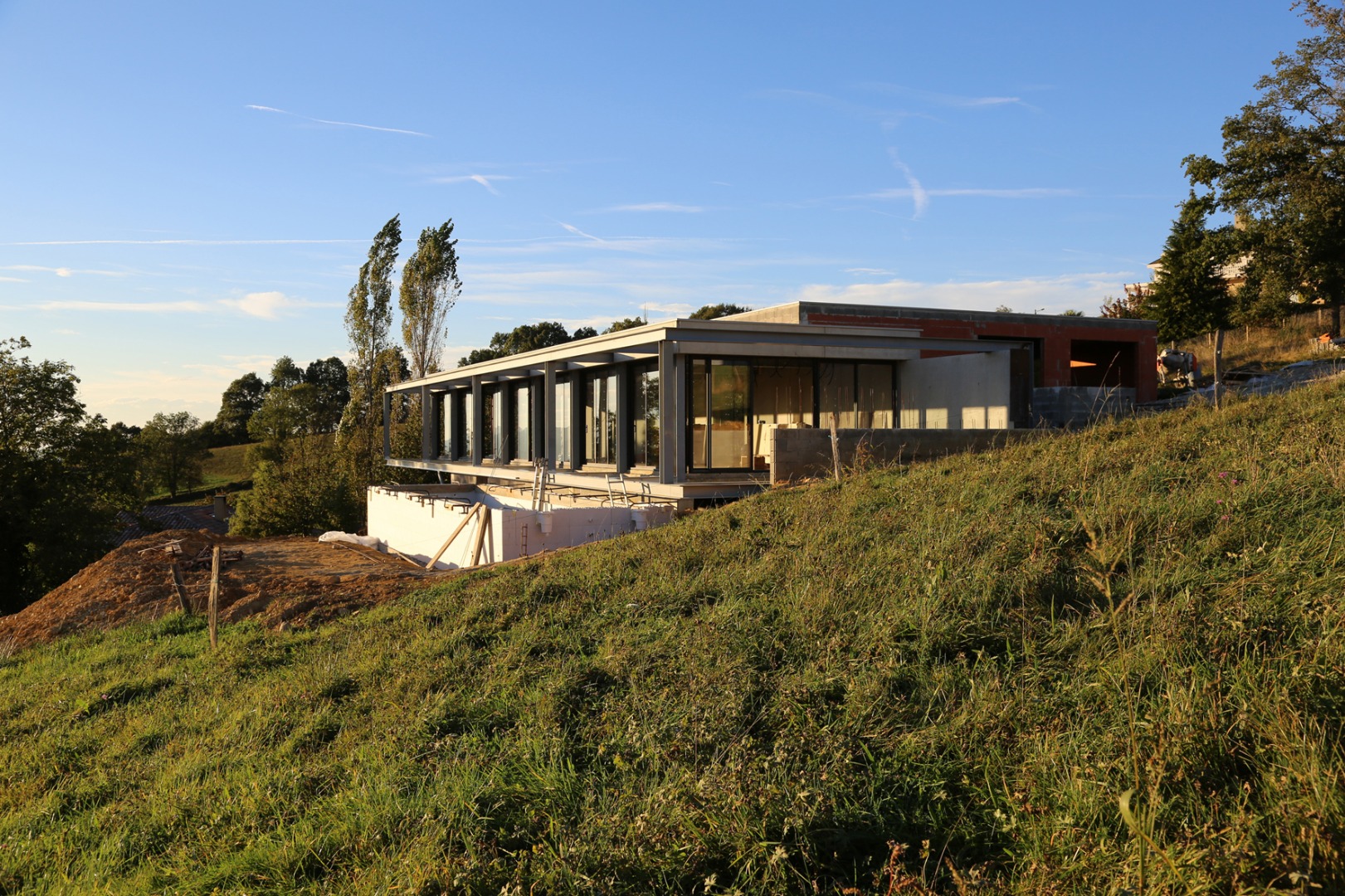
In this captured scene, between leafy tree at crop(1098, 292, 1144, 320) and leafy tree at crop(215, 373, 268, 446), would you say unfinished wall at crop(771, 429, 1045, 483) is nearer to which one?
leafy tree at crop(1098, 292, 1144, 320)

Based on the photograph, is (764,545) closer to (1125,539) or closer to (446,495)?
(1125,539)

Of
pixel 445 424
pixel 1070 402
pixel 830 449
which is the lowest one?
pixel 830 449

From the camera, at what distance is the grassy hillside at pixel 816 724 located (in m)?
2.90

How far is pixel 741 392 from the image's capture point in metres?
15.8

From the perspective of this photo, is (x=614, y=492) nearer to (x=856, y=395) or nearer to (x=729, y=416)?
(x=729, y=416)

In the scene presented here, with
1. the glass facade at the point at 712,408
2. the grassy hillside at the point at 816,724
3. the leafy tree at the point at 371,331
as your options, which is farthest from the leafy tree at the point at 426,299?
the grassy hillside at the point at 816,724

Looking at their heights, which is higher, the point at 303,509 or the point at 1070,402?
the point at 1070,402

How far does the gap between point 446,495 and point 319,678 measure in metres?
17.2

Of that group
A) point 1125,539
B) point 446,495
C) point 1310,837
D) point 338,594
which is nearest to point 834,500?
point 1125,539

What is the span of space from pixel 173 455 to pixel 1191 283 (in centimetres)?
5826

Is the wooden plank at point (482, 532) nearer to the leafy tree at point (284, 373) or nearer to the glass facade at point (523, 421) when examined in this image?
the glass facade at point (523, 421)

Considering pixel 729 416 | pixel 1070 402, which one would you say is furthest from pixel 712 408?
pixel 1070 402

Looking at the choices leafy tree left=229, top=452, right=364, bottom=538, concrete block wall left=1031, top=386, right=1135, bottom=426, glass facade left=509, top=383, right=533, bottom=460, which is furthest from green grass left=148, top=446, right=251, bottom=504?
concrete block wall left=1031, top=386, right=1135, bottom=426

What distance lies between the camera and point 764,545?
7.18 meters
